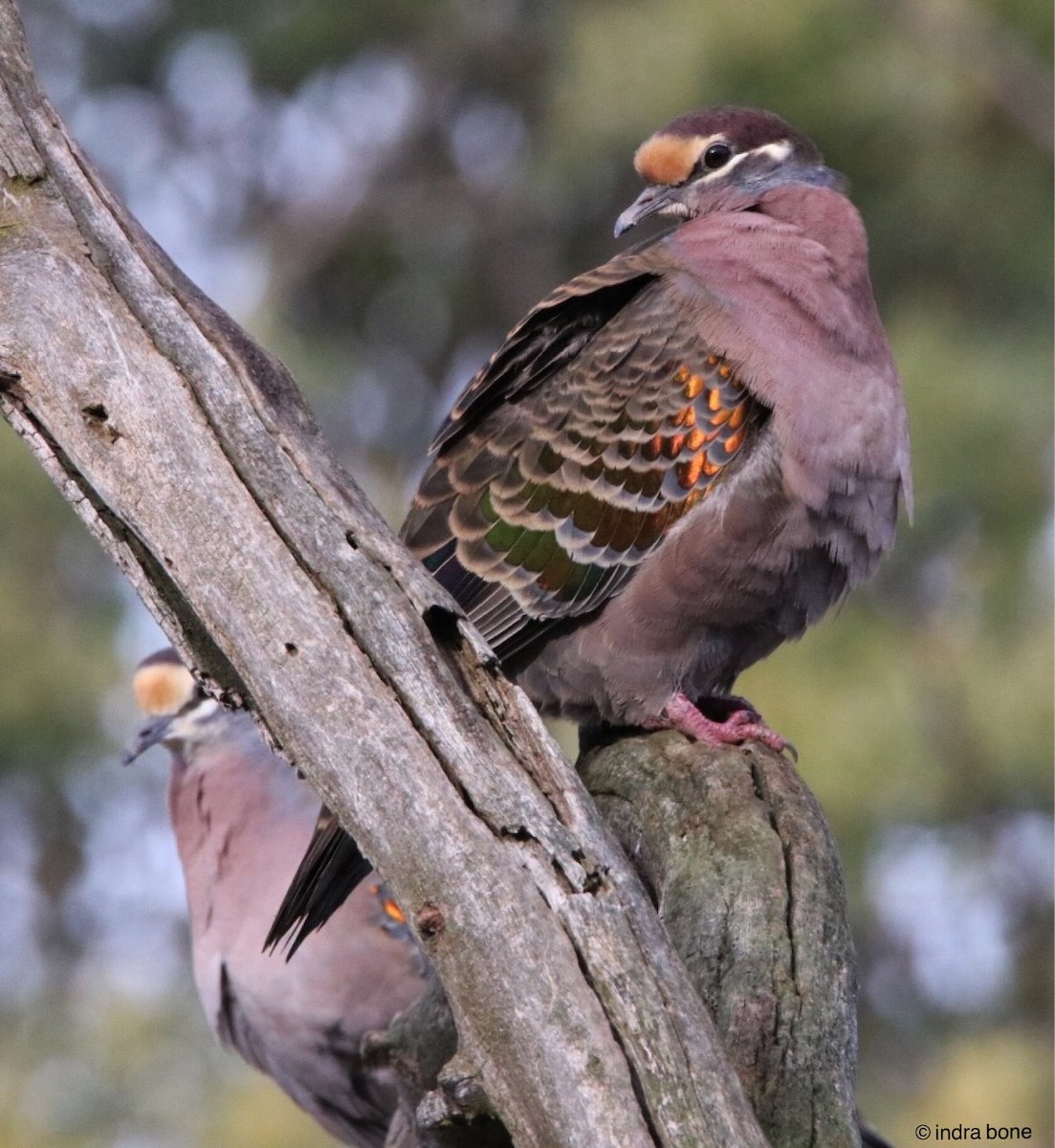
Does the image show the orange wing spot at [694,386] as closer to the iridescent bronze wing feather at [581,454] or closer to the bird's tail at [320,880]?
the iridescent bronze wing feather at [581,454]

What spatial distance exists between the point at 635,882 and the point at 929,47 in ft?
21.1

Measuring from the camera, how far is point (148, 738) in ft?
16.3

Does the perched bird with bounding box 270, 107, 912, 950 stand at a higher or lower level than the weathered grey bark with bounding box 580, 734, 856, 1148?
higher

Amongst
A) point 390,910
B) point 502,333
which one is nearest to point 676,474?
point 390,910

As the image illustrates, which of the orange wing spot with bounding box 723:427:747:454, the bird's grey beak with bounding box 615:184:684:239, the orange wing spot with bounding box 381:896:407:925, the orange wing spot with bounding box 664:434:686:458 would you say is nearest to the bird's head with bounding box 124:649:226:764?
the orange wing spot with bounding box 381:896:407:925

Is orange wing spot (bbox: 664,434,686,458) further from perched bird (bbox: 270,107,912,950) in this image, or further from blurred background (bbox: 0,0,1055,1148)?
blurred background (bbox: 0,0,1055,1148)

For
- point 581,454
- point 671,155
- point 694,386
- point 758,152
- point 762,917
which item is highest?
point 671,155

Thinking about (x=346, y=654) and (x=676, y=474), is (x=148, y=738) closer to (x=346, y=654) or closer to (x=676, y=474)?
(x=676, y=474)

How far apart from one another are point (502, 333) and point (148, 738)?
5199 mm

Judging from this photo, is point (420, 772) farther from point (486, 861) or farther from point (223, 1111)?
point (223, 1111)

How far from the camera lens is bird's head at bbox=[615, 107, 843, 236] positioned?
3.74 metres

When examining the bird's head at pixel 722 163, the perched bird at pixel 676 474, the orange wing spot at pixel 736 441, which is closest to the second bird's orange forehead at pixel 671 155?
the bird's head at pixel 722 163

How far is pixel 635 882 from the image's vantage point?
2137 millimetres

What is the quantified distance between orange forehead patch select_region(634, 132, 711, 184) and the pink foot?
1209mm
